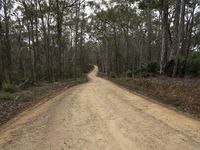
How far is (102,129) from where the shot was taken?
26.0 feet

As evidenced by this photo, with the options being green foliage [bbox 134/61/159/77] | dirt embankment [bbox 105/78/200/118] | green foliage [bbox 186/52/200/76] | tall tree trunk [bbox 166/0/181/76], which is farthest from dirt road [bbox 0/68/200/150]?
green foliage [bbox 134/61/159/77]

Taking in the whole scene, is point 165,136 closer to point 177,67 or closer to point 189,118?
point 189,118

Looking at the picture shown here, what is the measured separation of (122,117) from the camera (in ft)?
30.9

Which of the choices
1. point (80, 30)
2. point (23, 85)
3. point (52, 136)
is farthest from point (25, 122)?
point (80, 30)

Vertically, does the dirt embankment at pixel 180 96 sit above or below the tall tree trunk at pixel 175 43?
below

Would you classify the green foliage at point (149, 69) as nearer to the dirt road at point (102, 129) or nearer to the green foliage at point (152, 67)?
the green foliage at point (152, 67)

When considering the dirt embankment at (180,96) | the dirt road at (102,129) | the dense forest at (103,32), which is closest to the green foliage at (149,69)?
the dense forest at (103,32)

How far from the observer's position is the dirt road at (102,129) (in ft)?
21.9

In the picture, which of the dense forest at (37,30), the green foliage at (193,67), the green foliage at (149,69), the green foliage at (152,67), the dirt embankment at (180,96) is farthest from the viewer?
the dense forest at (37,30)

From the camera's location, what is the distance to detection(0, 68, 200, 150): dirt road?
21.9ft

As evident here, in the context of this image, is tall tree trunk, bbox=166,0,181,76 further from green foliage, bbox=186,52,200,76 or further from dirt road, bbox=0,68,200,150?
dirt road, bbox=0,68,200,150

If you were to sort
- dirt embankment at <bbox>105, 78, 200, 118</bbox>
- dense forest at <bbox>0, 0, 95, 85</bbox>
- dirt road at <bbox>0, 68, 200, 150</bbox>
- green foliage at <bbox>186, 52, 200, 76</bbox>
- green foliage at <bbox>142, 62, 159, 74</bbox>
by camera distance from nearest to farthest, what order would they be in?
dirt road at <bbox>0, 68, 200, 150</bbox>, dirt embankment at <bbox>105, 78, 200, 118</bbox>, green foliage at <bbox>186, 52, 200, 76</bbox>, green foliage at <bbox>142, 62, 159, 74</bbox>, dense forest at <bbox>0, 0, 95, 85</bbox>

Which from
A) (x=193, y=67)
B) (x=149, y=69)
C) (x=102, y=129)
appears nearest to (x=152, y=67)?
(x=149, y=69)

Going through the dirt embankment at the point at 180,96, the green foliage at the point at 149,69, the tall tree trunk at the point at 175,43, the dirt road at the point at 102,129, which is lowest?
the dirt road at the point at 102,129
